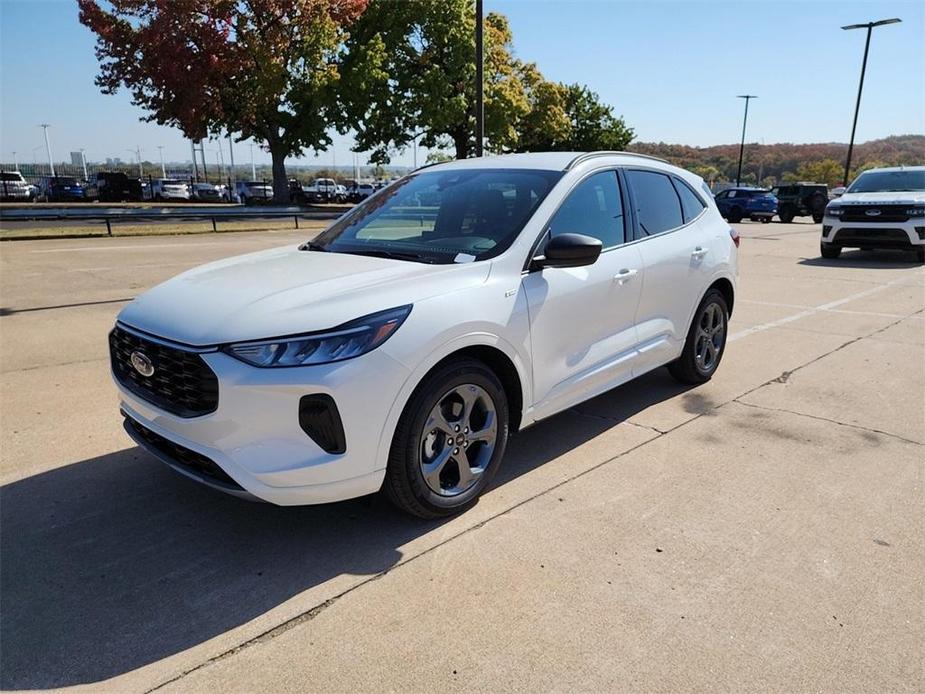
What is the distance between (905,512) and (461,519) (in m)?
2.27

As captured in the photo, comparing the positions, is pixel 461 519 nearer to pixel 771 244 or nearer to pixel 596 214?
pixel 596 214

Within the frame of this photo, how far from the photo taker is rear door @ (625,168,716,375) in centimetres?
455

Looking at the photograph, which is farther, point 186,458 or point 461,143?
point 461,143

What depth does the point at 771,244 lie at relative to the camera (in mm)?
19234

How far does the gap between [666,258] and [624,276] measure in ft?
2.03

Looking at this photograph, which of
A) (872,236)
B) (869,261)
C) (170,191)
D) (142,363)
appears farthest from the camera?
(170,191)

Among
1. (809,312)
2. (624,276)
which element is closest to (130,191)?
(809,312)

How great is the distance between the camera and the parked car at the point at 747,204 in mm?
30125

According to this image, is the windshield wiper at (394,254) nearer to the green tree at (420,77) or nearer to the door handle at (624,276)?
the door handle at (624,276)

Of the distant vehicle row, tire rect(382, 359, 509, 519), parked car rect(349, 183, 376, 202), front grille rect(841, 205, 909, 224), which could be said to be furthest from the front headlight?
parked car rect(349, 183, 376, 202)

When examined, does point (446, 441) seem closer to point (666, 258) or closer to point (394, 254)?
point (394, 254)

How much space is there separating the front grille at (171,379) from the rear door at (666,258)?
2.78 meters

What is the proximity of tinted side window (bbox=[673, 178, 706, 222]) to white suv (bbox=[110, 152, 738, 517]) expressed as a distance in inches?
12.5

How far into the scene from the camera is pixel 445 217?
4.15 metres
